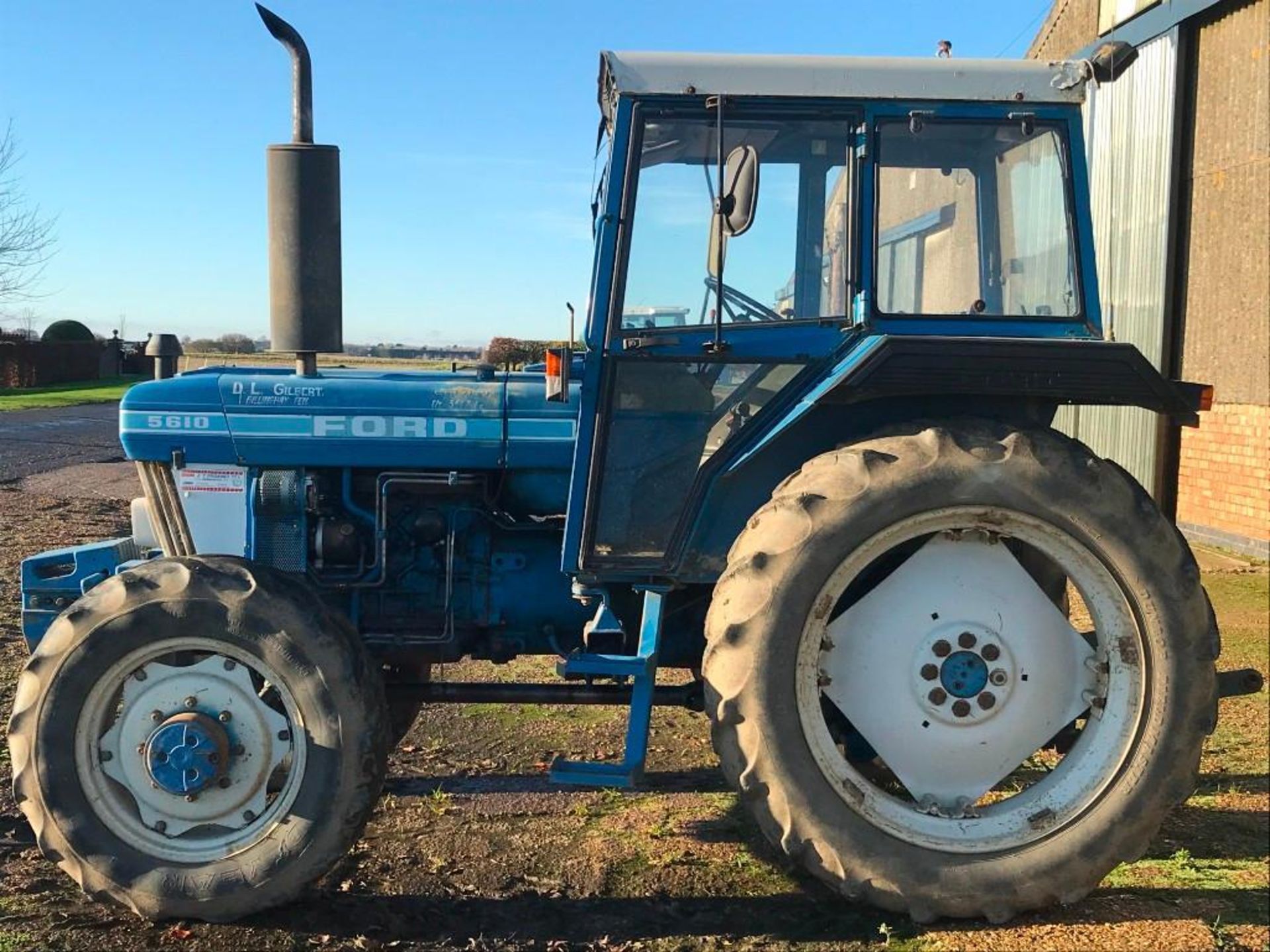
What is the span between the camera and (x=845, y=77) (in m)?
3.40

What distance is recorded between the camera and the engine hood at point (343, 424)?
388 cm

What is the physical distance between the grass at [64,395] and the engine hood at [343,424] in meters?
22.8

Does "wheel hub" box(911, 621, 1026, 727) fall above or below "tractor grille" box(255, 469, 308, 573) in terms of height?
below

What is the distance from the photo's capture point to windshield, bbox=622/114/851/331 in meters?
3.48

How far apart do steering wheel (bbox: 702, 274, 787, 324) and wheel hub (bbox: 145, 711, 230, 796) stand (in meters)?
2.04

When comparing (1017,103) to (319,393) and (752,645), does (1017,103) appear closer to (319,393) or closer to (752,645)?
(752,645)

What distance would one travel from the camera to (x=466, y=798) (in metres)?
4.34

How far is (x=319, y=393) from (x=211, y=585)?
88 centimetres

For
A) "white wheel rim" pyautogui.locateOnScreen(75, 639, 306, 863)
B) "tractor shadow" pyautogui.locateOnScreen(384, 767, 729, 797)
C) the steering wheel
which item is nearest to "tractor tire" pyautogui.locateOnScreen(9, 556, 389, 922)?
"white wheel rim" pyautogui.locateOnScreen(75, 639, 306, 863)

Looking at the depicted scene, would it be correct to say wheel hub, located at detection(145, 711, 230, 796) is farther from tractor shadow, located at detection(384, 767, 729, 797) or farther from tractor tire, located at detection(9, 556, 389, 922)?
tractor shadow, located at detection(384, 767, 729, 797)

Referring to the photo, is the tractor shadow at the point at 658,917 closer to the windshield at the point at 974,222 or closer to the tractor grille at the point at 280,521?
the tractor grille at the point at 280,521

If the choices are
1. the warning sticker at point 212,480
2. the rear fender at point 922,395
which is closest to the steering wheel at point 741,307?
the rear fender at point 922,395

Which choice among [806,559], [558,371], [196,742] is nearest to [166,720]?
[196,742]

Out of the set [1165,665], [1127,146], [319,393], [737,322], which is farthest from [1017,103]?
[1127,146]
